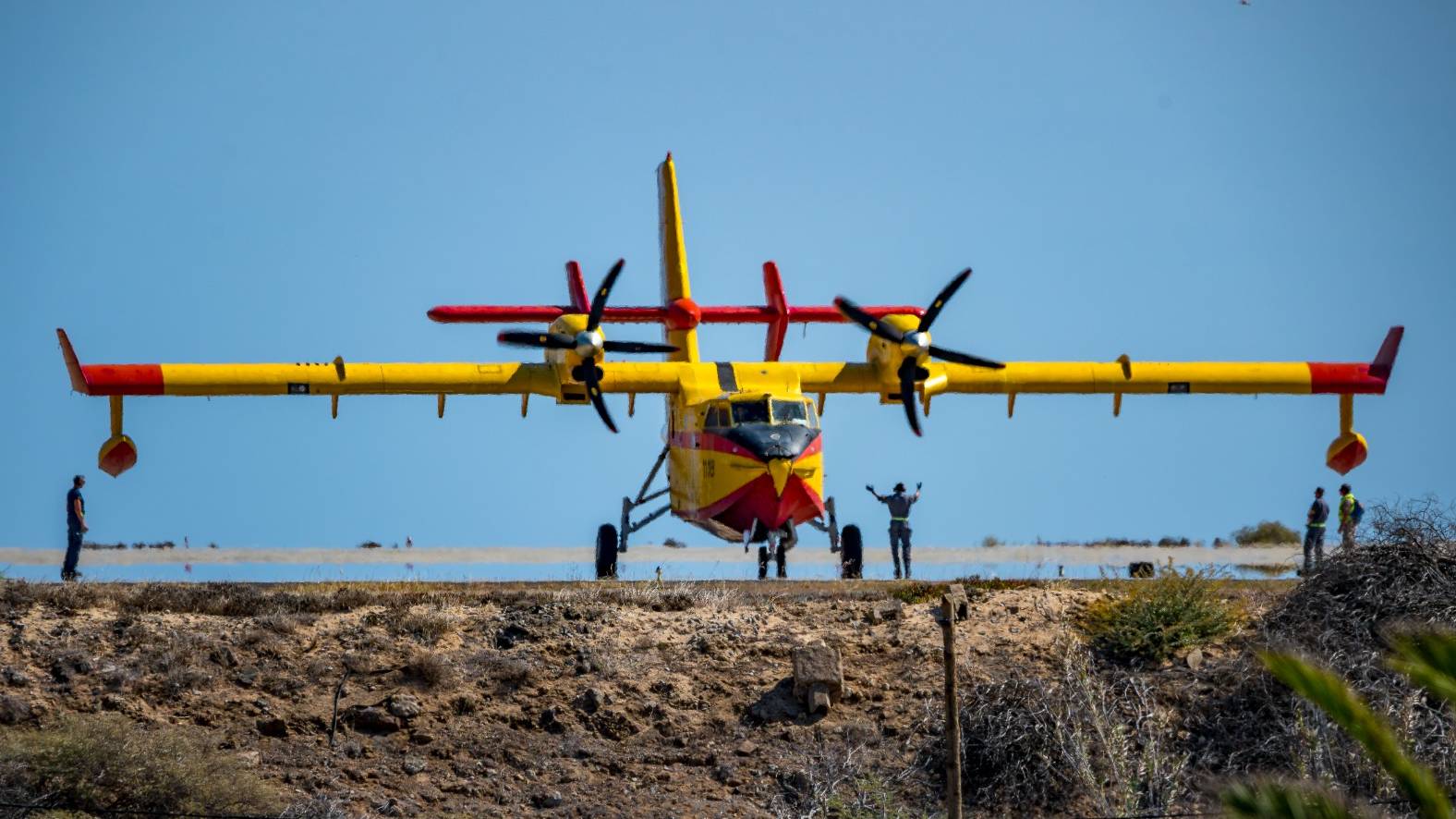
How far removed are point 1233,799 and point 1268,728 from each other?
1165 centimetres

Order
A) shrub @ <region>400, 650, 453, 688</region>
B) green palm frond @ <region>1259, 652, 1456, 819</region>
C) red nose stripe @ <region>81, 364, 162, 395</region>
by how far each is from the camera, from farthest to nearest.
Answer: red nose stripe @ <region>81, 364, 162, 395</region>, shrub @ <region>400, 650, 453, 688</region>, green palm frond @ <region>1259, 652, 1456, 819</region>

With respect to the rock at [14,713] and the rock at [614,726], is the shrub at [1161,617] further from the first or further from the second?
the rock at [14,713]

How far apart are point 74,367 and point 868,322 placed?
1377 centimetres

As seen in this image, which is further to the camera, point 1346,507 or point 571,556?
point 571,556

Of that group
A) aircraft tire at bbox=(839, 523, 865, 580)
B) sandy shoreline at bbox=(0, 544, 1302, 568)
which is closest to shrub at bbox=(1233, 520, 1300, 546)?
sandy shoreline at bbox=(0, 544, 1302, 568)

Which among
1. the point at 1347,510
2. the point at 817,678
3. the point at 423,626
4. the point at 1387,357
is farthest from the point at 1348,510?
the point at 423,626

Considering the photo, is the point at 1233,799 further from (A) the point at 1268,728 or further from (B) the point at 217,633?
(B) the point at 217,633

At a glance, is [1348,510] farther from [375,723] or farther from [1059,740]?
[375,723]

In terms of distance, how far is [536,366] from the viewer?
30859mm

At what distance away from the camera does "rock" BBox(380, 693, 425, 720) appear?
19.3 metres

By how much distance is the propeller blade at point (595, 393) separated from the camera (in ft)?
97.8

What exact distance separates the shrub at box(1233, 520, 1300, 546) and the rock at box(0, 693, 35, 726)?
102 ft

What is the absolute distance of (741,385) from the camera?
2956 cm

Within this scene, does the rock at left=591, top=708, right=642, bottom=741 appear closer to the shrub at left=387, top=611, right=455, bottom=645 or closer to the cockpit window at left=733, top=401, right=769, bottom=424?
the shrub at left=387, top=611, right=455, bottom=645
